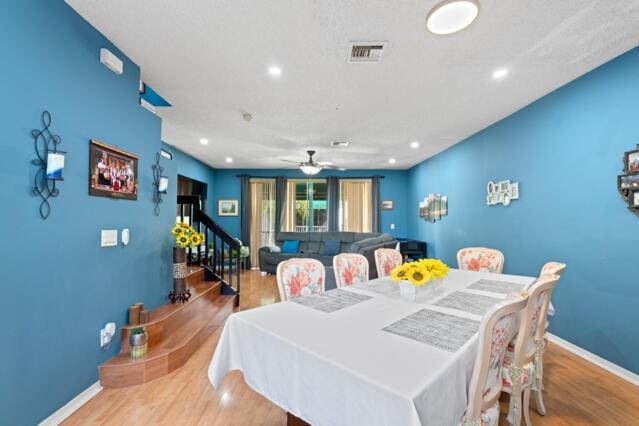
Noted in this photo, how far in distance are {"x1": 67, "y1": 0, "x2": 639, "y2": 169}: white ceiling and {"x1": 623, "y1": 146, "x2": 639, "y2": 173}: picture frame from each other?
91cm

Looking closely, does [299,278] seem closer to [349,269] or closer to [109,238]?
[349,269]

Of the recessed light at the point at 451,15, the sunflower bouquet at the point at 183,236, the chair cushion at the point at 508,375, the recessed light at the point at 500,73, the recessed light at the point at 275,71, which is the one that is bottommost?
the chair cushion at the point at 508,375

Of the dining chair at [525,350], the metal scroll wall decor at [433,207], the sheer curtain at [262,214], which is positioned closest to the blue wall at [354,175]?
the sheer curtain at [262,214]

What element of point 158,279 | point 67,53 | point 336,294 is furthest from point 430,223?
point 67,53

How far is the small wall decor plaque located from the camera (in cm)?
377

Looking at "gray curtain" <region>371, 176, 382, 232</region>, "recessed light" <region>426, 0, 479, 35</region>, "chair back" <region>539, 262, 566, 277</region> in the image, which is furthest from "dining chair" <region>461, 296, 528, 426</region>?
"gray curtain" <region>371, 176, 382, 232</region>

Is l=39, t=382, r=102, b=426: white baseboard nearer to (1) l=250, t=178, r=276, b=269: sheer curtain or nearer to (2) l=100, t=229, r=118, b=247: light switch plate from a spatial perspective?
(2) l=100, t=229, r=118, b=247: light switch plate

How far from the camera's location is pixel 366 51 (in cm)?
241

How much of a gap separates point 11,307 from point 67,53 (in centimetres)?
171

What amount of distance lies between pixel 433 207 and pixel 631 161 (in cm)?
397

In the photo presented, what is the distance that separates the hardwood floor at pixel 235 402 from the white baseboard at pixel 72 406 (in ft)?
0.13

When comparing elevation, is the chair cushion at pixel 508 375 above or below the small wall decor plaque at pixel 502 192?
below

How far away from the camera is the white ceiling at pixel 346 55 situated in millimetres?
1946

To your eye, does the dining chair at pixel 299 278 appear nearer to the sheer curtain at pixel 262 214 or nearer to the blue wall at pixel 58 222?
the blue wall at pixel 58 222
